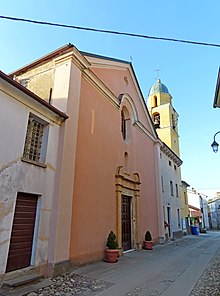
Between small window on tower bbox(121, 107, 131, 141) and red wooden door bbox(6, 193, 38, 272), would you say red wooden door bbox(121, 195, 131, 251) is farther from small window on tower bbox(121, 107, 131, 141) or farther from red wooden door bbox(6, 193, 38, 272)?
red wooden door bbox(6, 193, 38, 272)

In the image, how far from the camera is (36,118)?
6332mm

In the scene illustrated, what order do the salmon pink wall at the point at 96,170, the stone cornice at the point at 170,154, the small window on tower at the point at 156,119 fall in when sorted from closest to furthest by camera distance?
the salmon pink wall at the point at 96,170
the stone cornice at the point at 170,154
the small window on tower at the point at 156,119

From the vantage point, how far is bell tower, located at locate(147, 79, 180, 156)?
22.5m

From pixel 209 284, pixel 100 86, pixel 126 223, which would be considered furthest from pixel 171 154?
pixel 209 284

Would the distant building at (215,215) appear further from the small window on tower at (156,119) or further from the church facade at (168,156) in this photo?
the small window on tower at (156,119)

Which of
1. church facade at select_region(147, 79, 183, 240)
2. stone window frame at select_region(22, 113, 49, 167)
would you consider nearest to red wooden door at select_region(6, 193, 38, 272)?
stone window frame at select_region(22, 113, 49, 167)

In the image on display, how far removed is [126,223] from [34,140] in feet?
21.1

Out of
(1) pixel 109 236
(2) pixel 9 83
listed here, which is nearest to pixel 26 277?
(1) pixel 109 236

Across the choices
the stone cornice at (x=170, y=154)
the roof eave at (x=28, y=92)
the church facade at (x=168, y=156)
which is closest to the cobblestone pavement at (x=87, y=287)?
the roof eave at (x=28, y=92)

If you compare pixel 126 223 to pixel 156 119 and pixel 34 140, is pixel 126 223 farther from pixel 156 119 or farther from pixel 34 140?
pixel 156 119

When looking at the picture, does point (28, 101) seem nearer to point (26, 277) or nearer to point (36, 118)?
point (36, 118)

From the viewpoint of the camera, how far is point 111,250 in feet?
26.0

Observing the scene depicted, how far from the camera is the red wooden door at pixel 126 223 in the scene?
1029 centimetres

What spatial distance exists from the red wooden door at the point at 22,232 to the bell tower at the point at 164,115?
59.0 feet
